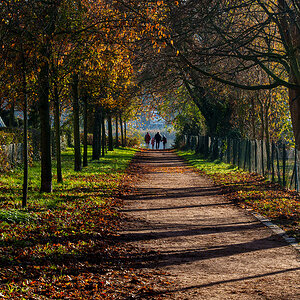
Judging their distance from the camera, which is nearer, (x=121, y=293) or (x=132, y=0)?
(x=121, y=293)

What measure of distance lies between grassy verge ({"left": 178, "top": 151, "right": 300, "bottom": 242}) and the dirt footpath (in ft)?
1.65

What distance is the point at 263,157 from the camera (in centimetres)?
1867

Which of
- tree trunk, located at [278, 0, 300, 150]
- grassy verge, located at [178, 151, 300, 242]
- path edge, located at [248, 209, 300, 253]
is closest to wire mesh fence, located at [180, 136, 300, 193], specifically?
grassy verge, located at [178, 151, 300, 242]

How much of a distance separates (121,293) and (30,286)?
1061mm

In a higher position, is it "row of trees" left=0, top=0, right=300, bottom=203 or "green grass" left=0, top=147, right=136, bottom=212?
"row of trees" left=0, top=0, right=300, bottom=203

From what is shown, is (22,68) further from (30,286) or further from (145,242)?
(30,286)


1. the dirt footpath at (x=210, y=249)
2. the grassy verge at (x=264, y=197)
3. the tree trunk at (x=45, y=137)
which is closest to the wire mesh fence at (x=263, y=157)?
the grassy verge at (x=264, y=197)

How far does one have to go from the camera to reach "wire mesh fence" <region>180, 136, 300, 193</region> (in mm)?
14891

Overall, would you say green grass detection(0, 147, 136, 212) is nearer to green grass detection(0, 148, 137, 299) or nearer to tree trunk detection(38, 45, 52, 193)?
green grass detection(0, 148, 137, 299)

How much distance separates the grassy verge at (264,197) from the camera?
10.2 m

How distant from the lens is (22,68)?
32.7 ft

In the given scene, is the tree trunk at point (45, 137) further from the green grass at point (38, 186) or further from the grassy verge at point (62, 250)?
the grassy verge at point (62, 250)

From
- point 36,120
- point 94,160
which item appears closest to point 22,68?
point 94,160

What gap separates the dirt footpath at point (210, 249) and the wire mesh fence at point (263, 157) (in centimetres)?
298
